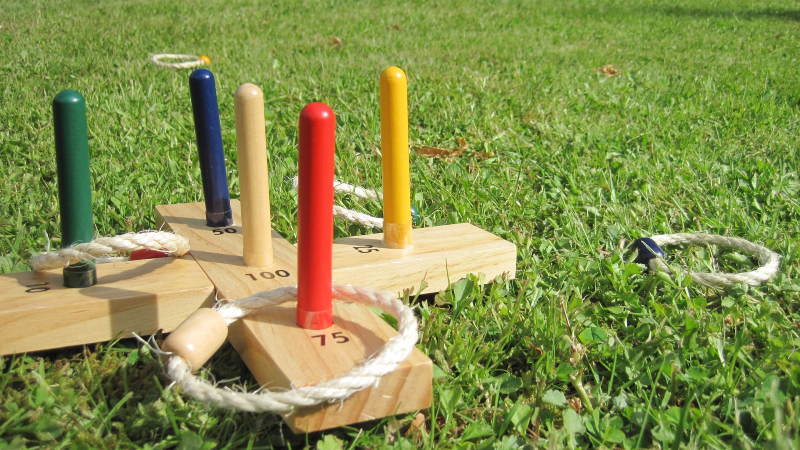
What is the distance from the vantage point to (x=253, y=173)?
1.42 meters

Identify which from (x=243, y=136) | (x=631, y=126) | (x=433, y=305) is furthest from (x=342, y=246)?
(x=631, y=126)

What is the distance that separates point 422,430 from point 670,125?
2.61 m

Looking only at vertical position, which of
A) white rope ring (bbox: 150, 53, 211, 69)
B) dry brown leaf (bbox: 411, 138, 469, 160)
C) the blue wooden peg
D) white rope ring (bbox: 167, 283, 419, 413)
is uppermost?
white rope ring (bbox: 150, 53, 211, 69)

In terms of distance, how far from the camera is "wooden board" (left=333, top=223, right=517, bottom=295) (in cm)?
161

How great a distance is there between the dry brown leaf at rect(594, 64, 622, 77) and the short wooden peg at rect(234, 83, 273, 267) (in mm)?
3561

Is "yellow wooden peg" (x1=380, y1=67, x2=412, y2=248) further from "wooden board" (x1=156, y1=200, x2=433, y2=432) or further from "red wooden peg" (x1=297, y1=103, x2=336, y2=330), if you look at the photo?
"red wooden peg" (x1=297, y1=103, x2=336, y2=330)

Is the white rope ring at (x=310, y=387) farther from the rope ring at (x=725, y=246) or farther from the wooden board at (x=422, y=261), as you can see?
the rope ring at (x=725, y=246)

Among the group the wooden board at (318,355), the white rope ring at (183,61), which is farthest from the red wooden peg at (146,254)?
the white rope ring at (183,61)

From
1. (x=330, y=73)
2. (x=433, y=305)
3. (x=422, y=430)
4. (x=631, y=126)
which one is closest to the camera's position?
(x=422, y=430)

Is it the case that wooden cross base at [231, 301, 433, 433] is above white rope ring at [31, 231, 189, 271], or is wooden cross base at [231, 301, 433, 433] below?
below

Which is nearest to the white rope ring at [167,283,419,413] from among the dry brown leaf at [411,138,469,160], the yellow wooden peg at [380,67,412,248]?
the yellow wooden peg at [380,67,412,248]

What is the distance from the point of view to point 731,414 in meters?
1.20

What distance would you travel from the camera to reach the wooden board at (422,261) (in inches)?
63.4

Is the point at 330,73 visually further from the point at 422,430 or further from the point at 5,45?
the point at 422,430
